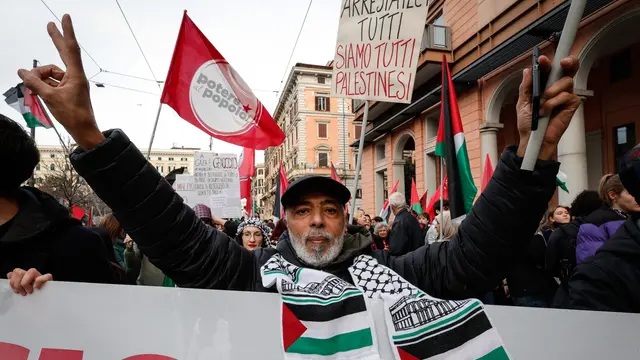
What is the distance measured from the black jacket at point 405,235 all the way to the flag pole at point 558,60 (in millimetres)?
4462

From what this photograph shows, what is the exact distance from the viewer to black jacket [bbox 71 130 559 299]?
1.45 metres

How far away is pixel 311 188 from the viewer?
6.40 feet

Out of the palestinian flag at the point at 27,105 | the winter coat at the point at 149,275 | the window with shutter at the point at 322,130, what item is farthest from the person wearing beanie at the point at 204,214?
the window with shutter at the point at 322,130

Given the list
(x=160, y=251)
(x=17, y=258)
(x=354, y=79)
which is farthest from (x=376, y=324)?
(x=354, y=79)

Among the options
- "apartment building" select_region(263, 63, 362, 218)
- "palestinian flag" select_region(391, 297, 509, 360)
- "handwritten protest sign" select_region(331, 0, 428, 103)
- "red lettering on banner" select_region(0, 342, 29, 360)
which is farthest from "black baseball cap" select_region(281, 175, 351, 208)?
"apartment building" select_region(263, 63, 362, 218)

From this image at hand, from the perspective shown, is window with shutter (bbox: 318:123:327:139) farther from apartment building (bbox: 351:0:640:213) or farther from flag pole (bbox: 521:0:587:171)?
flag pole (bbox: 521:0:587:171)

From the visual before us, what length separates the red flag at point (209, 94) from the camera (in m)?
3.95

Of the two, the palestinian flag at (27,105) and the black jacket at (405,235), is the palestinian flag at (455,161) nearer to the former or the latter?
the black jacket at (405,235)

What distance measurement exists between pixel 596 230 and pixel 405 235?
3.17 m

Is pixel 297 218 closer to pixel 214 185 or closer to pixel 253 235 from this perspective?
pixel 253 235

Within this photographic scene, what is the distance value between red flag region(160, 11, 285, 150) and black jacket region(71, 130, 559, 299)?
2.42m

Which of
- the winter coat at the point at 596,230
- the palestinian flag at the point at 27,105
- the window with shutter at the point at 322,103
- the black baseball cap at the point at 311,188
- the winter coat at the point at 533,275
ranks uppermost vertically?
the window with shutter at the point at 322,103

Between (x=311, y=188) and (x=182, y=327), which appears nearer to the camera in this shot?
(x=182, y=327)

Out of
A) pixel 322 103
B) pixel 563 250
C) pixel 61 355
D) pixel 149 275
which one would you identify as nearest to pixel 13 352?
pixel 61 355
